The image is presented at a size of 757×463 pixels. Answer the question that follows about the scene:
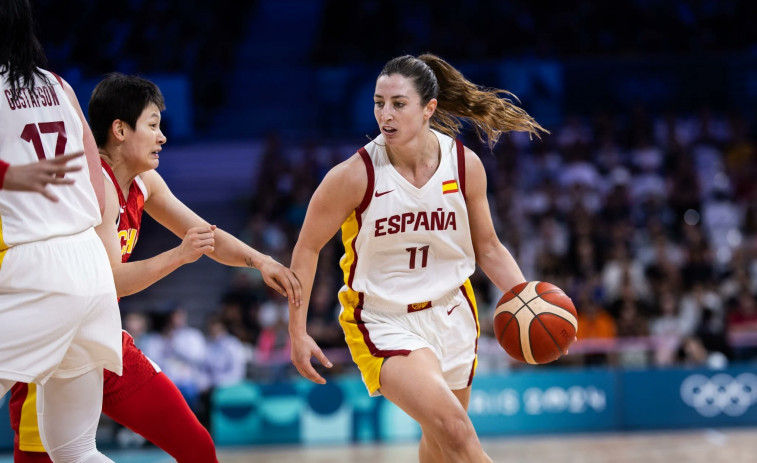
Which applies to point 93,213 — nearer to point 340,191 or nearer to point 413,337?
point 340,191

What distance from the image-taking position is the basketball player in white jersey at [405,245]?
400 cm

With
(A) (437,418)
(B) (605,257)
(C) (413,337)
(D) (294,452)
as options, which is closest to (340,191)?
(C) (413,337)

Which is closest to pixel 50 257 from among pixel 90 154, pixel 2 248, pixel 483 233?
pixel 2 248

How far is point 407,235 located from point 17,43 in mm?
1795

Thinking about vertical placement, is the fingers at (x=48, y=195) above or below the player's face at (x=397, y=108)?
below

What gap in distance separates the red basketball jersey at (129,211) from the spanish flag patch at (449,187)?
128 centimetres

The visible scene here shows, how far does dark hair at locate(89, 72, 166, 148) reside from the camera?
3570mm

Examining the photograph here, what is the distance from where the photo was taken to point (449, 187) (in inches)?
161

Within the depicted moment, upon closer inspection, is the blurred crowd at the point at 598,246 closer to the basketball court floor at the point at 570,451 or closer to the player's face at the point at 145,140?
the basketball court floor at the point at 570,451

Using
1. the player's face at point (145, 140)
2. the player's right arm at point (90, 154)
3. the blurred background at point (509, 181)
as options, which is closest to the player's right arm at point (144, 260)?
the player's right arm at point (90, 154)

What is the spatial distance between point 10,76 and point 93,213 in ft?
1.66

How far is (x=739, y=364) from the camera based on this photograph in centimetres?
980

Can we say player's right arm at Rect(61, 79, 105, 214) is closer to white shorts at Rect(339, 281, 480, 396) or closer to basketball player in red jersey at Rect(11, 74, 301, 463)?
basketball player in red jersey at Rect(11, 74, 301, 463)

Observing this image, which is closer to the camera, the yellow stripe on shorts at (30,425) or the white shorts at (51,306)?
the white shorts at (51,306)
